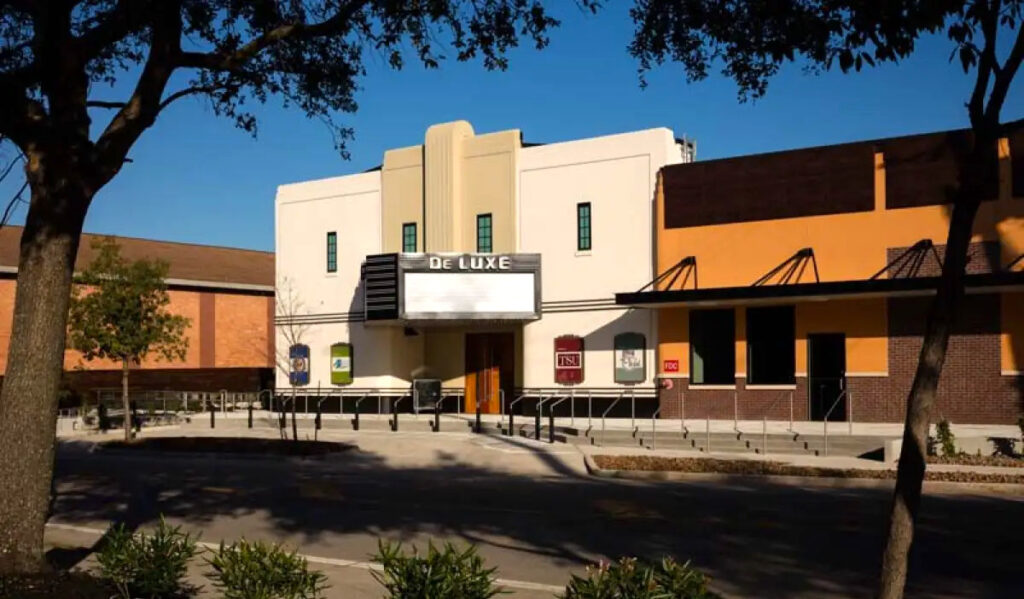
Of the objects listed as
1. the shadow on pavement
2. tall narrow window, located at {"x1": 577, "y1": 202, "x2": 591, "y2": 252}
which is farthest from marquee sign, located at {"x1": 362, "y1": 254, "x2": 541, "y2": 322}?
the shadow on pavement

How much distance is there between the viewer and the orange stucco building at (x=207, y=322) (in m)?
46.8

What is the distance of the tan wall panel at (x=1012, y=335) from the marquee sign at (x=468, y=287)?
13767mm

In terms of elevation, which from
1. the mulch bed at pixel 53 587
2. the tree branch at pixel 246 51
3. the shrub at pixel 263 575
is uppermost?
the tree branch at pixel 246 51

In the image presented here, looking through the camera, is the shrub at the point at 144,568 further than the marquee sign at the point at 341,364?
No

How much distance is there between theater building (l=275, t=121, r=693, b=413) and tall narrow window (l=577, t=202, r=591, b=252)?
44mm

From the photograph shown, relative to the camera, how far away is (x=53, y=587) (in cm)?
783

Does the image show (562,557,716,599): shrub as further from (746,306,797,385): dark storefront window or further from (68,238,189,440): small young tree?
(68,238,189,440): small young tree

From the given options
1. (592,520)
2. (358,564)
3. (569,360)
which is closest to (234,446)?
(569,360)

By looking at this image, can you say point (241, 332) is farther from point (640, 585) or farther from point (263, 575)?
point (640, 585)

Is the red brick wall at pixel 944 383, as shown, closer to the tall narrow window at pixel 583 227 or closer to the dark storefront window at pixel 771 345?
the dark storefront window at pixel 771 345

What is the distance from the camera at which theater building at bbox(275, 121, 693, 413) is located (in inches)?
1318

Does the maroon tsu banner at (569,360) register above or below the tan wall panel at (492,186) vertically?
below

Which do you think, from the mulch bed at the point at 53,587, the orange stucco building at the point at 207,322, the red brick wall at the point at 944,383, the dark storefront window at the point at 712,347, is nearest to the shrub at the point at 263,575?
the mulch bed at the point at 53,587

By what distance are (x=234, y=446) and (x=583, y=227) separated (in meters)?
12.9
